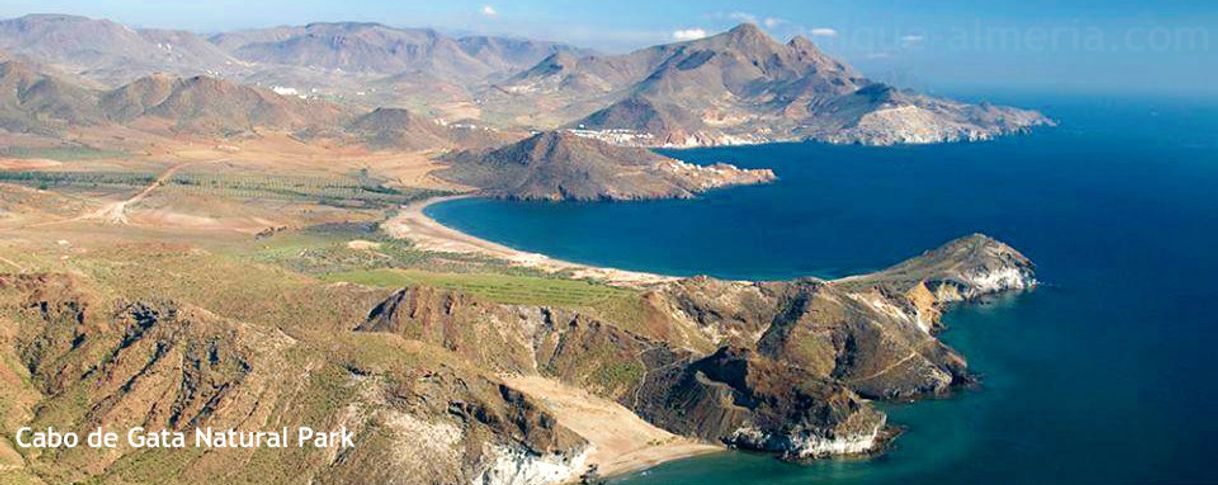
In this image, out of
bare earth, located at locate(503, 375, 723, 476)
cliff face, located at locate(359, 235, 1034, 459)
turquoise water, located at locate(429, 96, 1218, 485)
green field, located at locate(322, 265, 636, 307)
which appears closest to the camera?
turquoise water, located at locate(429, 96, 1218, 485)

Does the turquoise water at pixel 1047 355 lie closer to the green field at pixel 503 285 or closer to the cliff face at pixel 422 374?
the cliff face at pixel 422 374

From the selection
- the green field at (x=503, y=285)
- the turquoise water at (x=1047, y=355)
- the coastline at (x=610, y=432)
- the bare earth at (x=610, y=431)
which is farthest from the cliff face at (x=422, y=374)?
the green field at (x=503, y=285)

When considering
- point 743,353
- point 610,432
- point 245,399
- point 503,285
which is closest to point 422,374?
point 245,399

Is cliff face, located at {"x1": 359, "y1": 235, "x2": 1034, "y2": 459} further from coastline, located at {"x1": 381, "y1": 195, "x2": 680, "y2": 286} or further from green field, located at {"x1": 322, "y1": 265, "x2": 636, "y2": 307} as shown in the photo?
coastline, located at {"x1": 381, "y1": 195, "x2": 680, "y2": 286}

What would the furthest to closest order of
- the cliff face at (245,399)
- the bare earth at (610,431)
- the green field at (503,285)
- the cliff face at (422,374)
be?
the green field at (503,285) → the bare earth at (610,431) → the cliff face at (422,374) → the cliff face at (245,399)

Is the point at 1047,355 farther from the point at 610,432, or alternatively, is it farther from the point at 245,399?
the point at 245,399

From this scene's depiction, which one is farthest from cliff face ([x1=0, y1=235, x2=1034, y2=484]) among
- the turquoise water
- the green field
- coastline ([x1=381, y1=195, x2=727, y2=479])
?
the green field

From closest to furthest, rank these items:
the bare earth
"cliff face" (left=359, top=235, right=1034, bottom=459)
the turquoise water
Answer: the turquoise water < the bare earth < "cliff face" (left=359, top=235, right=1034, bottom=459)
